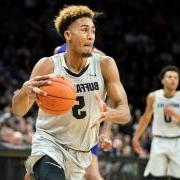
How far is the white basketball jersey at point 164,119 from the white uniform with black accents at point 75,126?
446 centimetres

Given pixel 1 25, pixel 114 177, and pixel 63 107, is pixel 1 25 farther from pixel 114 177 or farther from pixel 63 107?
pixel 63 107

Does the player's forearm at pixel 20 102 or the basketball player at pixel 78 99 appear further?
the basketball player at pixel 78 99

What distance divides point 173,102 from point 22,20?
34.4 ft

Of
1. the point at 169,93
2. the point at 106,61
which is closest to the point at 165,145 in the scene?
the point at 169,93

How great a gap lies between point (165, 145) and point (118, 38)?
35.5ft

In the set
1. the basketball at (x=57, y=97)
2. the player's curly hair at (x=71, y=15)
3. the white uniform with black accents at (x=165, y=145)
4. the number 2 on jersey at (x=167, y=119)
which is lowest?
the white uniform with black accents at (x=165, y=145)

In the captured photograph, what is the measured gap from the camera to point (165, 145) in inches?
399

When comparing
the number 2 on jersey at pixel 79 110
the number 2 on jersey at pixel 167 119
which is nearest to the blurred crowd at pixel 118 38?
the number 2 on jersey at pixel 167 119

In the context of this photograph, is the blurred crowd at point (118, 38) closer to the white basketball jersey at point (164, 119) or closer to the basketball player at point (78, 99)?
the white basketball jersey at point (164, 119)

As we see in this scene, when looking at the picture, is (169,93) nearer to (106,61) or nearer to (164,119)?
(164,119)

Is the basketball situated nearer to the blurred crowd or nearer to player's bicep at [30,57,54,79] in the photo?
player's bicep at [30,57,54,79]

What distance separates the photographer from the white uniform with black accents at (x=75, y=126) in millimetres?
5711

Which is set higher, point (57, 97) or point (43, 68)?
point (43, 68)

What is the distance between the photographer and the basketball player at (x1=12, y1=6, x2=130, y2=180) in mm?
5660
